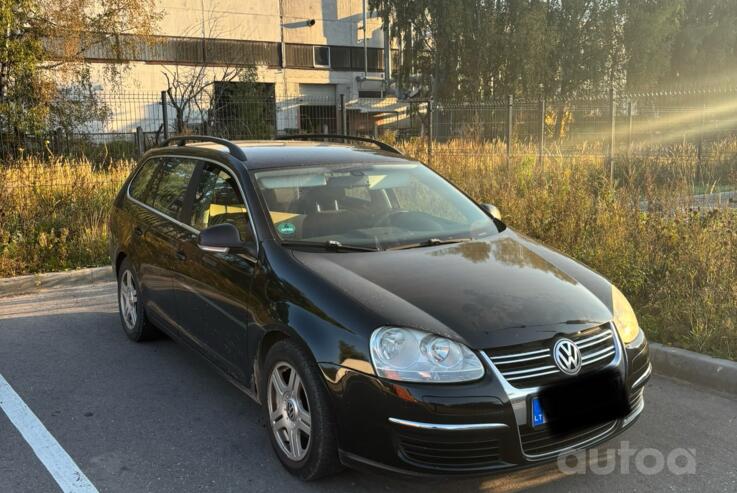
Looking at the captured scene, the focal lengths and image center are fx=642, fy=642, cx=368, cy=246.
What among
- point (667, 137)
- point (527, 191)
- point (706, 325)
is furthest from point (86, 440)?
point (667, 137)

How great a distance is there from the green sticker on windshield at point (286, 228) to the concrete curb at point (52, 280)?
511cm

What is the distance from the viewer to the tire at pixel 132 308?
5.33m

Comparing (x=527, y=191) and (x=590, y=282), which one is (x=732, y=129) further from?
(x=590, y=282)

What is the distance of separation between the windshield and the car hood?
0.24m

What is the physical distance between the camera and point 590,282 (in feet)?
11.9

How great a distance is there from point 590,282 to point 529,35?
34.5 m

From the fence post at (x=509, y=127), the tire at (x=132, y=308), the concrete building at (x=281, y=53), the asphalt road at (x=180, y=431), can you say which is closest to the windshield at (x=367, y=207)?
the asphalt road at (x=180, y=431)

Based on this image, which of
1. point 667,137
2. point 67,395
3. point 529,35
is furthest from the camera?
point 529,35

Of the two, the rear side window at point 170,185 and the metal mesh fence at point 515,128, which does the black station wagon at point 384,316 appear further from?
the metal mesh fence at point 515,128

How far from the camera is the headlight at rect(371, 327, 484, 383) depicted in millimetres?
2779

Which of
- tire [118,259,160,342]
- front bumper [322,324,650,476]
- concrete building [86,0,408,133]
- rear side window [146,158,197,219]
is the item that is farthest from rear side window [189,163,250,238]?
concrete building [86,0,408,133]

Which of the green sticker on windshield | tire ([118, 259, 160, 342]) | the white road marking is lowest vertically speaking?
the white road marking

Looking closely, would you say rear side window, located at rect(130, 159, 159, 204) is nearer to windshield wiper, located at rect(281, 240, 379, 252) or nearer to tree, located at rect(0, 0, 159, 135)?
windshield wiper, located at rect(281, 240, 379, 252)

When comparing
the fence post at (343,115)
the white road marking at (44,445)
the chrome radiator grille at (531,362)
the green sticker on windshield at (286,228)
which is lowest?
the white road marking at (44,445)
